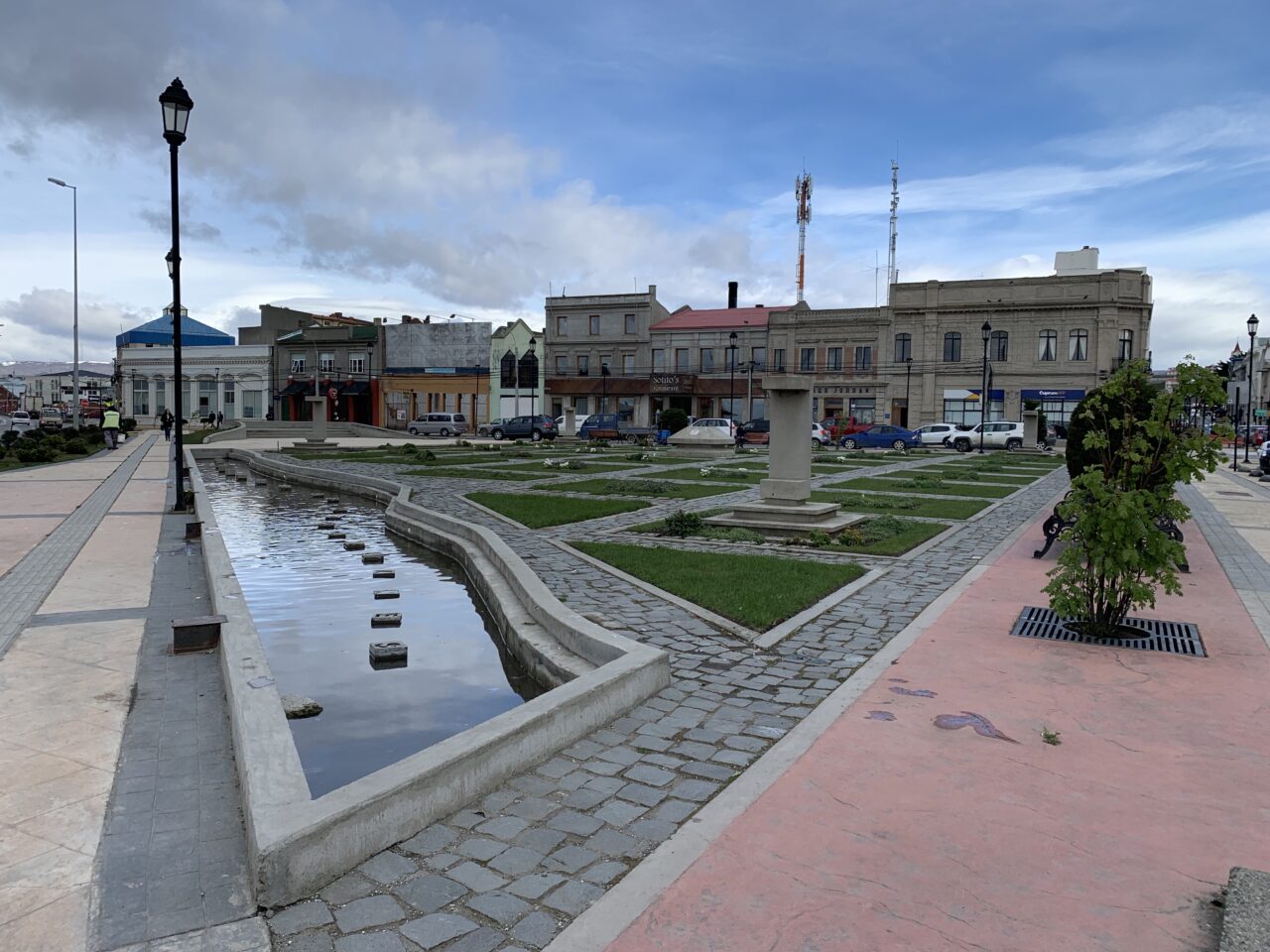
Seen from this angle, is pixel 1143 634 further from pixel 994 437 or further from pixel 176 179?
pixel 994 437

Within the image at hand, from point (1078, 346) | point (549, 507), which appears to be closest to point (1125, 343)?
point (1078, 346)

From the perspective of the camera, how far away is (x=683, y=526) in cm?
1269

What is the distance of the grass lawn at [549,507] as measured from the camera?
552 inches

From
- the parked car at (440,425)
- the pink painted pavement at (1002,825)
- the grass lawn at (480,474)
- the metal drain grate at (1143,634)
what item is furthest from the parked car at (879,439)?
the pink painted pavement at (1002,825)

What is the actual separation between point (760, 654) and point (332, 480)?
58.6 feet

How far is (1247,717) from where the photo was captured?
5301 millimetres

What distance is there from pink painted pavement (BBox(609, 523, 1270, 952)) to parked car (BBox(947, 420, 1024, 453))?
3889 centimetres

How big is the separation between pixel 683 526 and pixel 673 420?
33653 millimetres

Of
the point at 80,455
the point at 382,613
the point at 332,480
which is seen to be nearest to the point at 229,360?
the point at 80,455

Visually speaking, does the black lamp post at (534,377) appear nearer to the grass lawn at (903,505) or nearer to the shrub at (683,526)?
the grass lawn at (903,505)

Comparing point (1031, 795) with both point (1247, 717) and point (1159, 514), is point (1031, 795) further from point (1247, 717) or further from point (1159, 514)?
point (1159, 514)

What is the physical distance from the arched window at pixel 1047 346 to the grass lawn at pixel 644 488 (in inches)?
1570

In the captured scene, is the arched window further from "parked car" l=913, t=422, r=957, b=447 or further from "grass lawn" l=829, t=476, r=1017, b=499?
"grass lawn" l=829, t=476, r=1017, b=499

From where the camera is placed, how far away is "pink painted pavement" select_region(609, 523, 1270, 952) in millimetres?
3135
